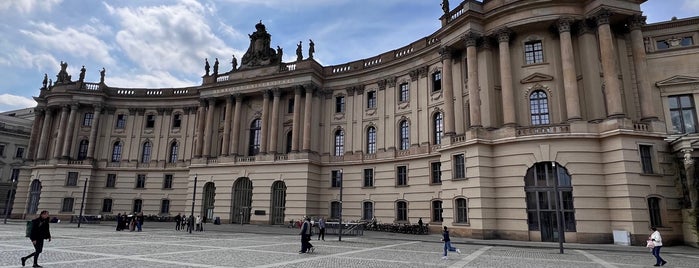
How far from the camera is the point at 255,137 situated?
48.3 meters

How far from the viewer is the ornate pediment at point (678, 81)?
2941 cm

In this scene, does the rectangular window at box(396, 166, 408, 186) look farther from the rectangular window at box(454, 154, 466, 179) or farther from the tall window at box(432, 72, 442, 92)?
the rectangular window at box(454, 154, 466, 179)

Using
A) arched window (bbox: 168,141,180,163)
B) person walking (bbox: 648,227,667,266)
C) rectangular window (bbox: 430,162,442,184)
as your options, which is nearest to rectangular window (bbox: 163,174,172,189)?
arched window (bbox: 168,141,180,163)

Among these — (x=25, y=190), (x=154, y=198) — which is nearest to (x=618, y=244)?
(x=154, y=198)

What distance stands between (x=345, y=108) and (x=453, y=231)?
19504 millimetres

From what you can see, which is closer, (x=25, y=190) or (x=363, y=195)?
(x=363, y=195)

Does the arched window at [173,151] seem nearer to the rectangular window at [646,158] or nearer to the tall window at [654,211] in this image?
the rectangular window at [646,158]

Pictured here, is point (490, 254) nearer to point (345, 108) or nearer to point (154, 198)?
point (345, 108)

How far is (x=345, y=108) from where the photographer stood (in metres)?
45.2

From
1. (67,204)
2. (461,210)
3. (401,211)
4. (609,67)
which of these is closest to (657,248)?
(461,210)

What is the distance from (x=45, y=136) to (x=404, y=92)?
47.4 m

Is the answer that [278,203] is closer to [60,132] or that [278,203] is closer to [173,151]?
[173,151]

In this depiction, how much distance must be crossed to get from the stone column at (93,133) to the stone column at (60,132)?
10.3ft

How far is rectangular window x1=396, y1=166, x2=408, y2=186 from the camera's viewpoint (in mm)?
39031
